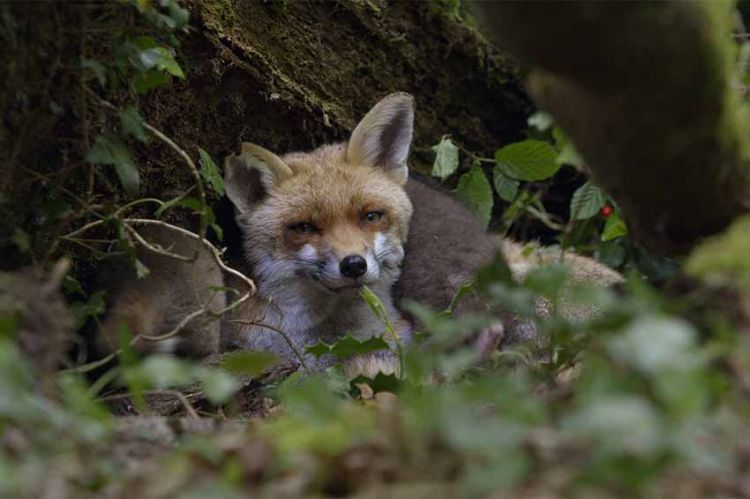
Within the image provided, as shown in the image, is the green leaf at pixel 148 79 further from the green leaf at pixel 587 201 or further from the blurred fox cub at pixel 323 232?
the green leaf at pixel 587 201

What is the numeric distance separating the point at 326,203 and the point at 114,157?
2072 mm

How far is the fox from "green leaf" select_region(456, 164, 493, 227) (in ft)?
1.40

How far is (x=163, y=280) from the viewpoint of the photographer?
202 inches

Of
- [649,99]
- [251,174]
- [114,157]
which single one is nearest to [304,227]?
[251,174]

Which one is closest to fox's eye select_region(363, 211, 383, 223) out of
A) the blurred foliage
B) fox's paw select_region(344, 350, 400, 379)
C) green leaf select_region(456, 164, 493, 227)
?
green leaf select_region(456, 164, 493, 227)

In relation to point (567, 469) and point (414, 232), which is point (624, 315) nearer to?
point (567, 469)

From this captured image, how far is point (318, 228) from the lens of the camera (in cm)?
583

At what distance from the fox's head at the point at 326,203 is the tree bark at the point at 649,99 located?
270 cm

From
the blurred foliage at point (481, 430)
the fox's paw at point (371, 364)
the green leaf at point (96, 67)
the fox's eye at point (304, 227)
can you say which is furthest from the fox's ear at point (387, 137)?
the blurred foliage at point (481, 430)

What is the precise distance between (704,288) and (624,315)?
47 centimetres

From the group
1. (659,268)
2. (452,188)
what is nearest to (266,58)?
(452,188)

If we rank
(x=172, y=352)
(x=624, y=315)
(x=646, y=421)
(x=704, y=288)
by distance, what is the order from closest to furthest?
(x=646, y=421), (x=624, y=315), (x=704, y=288), (x=172, y=352)

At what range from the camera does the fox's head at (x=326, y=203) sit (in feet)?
18.9

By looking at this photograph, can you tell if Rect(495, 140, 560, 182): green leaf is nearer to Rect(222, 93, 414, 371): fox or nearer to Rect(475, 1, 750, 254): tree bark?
Rect(222, 93, 414, 371): fox
